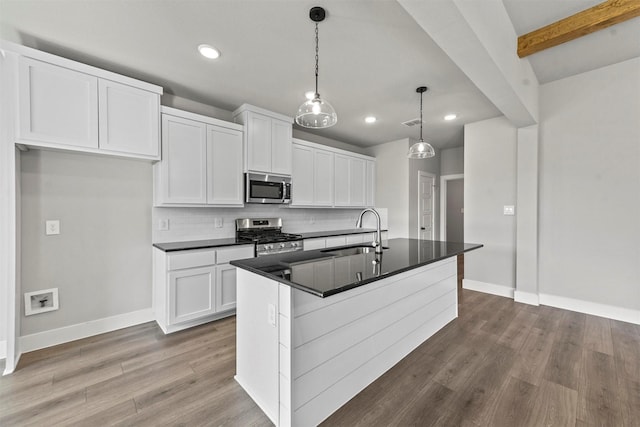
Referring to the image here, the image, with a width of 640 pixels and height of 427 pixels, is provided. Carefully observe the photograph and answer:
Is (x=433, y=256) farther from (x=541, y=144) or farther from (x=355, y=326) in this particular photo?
(x=541, y=144)

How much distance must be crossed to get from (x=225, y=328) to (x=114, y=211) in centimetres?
167

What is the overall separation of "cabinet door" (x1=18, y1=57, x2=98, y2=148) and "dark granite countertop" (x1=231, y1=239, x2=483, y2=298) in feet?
6.27

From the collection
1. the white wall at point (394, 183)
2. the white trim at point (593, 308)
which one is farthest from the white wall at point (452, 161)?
the white trim at point (593, 308)

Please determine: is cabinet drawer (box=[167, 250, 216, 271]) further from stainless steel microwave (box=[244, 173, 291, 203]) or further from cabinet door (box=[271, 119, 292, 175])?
cabinet door (box=[271, 119, 292, 175])

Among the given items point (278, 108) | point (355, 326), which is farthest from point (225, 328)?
point (278, 108)

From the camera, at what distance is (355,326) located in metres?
1.77

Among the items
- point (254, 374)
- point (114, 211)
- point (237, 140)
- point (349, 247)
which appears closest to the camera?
point (254, 374)

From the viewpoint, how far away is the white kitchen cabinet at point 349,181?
4793 millimetres

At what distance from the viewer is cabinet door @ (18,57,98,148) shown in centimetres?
212

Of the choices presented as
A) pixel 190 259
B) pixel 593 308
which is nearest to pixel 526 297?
pixel 593 308

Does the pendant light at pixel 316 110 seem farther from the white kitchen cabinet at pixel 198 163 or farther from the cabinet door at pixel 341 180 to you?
the cabinet door at pixel 341 180

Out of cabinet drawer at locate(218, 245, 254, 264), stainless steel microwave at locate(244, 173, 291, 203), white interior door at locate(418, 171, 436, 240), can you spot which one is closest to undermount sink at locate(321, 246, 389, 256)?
cabinet drawer at locate(218, 245, 254, 264)

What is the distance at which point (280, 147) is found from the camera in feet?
12.4

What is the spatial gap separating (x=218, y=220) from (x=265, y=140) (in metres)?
1.23
